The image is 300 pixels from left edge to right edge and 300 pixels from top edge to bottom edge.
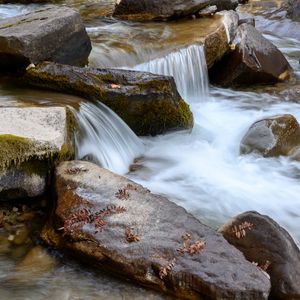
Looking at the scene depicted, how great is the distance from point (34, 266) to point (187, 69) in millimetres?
5909

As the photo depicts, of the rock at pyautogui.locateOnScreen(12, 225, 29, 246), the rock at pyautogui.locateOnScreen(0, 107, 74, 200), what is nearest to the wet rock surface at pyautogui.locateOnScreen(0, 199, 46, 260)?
the rock at pyautogui.locateOnScreen(12, 225, 29, 246)

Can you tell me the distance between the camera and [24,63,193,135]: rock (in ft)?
21.4

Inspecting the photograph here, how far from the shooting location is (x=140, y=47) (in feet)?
29.3

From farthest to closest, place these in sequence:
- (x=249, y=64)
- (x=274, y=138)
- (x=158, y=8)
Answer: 1. (x=158, y=8)
2. (x=249, y=64)
3. (x=274, y=138)

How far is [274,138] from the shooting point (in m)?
6.82

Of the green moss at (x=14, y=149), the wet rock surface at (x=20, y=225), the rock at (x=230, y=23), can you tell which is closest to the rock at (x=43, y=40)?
the green moss at (x=14, y=149)

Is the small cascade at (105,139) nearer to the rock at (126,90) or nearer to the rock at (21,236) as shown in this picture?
the rock at (126,90)

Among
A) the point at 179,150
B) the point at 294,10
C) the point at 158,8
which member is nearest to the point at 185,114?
the point at 179,150

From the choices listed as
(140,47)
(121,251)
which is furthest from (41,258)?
(140,47)

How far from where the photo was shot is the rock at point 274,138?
266 inches

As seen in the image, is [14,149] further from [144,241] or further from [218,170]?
[218,170]

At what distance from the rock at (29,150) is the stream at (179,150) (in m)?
0.61

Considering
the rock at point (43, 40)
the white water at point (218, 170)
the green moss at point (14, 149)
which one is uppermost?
the rock at point (43, 40)

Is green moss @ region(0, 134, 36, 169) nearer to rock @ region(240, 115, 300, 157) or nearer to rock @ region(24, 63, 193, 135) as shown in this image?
rock @ region(24, 63, 193, 135)
